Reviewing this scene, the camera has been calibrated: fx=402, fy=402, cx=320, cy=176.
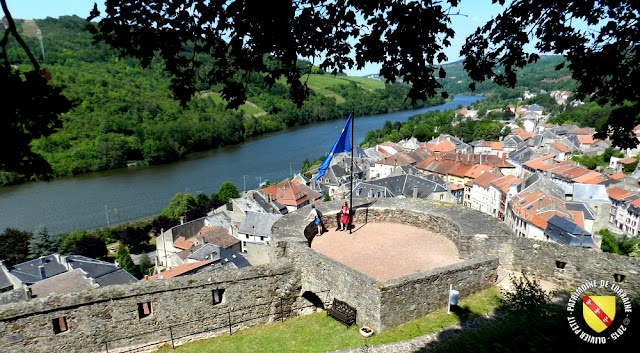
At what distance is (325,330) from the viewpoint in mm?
8117

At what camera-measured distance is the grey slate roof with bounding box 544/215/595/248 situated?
87.0ft

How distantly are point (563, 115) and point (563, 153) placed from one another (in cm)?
3682

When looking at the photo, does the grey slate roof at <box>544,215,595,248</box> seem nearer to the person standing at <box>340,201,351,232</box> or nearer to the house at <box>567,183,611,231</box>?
the house at <box>567,183,611,231</box>

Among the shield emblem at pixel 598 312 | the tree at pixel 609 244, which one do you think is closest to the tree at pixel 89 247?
→ the shield emblem at pixel 598 312

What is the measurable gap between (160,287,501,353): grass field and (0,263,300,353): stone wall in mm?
311

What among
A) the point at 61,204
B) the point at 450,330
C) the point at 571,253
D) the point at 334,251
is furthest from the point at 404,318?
the point at 61,204

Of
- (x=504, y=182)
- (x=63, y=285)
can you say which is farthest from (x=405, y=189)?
(x=63, y=285)

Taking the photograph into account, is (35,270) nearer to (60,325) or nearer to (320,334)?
(60,325)

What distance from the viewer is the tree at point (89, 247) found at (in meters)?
34.6

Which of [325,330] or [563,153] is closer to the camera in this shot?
[325,330]

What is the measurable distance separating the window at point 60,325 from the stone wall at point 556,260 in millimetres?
8414

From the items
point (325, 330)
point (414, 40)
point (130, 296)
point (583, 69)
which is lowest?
point (325, 330)

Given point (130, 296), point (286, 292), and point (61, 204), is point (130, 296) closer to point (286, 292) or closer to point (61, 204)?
point (286, 292)
